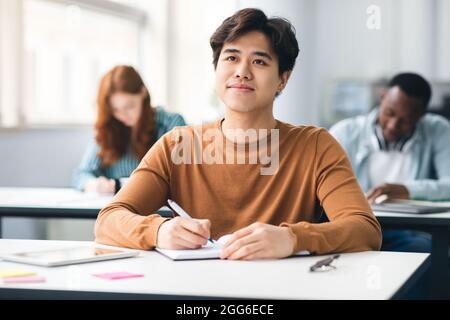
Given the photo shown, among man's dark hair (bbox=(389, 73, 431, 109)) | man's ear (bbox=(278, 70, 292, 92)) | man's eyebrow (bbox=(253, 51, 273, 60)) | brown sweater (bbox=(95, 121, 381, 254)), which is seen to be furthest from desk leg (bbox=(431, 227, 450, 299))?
man's dark hair (bbox=(389, 73, 431, 109))

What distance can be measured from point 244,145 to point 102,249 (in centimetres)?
60

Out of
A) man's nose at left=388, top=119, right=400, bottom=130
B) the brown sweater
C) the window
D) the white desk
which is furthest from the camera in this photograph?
the window

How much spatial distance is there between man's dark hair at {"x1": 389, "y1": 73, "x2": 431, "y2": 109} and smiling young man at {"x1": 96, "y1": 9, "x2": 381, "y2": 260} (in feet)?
5.34

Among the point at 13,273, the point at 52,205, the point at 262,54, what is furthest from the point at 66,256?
the point at 52,205

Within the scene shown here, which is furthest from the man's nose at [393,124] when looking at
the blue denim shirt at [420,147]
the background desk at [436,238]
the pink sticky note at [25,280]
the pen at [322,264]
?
the pink sticky note at [25,280]

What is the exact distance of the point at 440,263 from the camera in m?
2.60

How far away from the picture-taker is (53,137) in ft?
16.6

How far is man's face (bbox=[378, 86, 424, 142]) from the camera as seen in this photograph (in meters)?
3.78

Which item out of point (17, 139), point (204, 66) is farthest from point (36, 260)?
point (204, 66)

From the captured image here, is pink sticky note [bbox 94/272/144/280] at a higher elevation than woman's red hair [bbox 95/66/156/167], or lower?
lower

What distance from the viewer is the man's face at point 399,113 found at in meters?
3.78

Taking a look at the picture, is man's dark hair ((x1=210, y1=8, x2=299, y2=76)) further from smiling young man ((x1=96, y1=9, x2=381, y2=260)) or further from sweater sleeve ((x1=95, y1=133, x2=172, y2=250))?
sweater sleeve ((x1=95, y1=133, x2=172, y2=250))

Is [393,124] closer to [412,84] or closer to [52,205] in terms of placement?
[412,84]
